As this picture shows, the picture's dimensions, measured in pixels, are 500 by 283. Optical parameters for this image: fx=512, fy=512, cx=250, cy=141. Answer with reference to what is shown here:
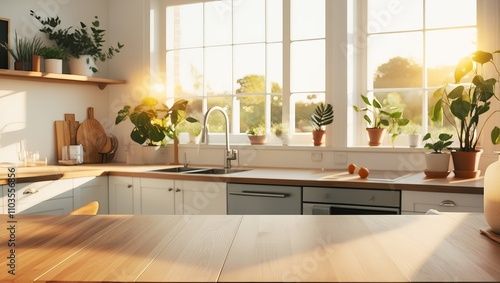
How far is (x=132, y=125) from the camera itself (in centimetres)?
458

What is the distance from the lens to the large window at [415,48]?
3643 millimetres

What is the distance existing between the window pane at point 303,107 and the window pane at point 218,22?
32.6 inches

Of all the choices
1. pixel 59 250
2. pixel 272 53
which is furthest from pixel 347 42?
pixel 59 250

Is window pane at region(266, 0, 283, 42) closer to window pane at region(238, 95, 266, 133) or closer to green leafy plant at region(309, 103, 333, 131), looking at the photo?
window pane at region(238, 95, 266, 133)

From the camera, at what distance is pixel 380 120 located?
3703 millimetres

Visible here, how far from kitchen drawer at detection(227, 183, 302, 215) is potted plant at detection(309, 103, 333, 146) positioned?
834 millimetres

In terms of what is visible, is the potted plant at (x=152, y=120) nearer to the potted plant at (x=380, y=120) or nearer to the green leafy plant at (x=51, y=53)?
the green leafy plant at (x=51, y=53)

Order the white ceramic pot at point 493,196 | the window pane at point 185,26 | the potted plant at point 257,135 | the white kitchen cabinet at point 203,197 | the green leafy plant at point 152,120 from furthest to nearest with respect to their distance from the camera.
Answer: the window pane at point 185,26 → the green leafy plant at point 152,120 → the potted plant at point 257,135 → the white kitchen cabinet at point 203,197 → the white ceramic pot at point 493,196

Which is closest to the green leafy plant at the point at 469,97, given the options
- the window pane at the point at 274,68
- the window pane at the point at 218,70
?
the window pane at the point at 274,68

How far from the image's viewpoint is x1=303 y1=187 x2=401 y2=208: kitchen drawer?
2877mm

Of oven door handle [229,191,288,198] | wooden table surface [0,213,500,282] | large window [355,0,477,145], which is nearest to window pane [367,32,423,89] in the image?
large window [355,0,477,145]

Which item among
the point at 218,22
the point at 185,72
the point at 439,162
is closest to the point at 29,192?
the point at 185,72

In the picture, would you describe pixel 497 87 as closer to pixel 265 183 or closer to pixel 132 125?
pixel 265 183

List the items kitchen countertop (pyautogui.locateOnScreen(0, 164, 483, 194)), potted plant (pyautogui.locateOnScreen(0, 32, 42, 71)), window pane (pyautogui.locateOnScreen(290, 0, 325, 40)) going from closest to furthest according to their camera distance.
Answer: kitchen countertop (pyautogui.locateOnScreen(0, 164, 483, 194)) → potted plant (pyautogui.locateOnScreen(0, 32, 42, 71)) → window pane (pyautogui.locateOnScreen(290, 0, 325, 40))
